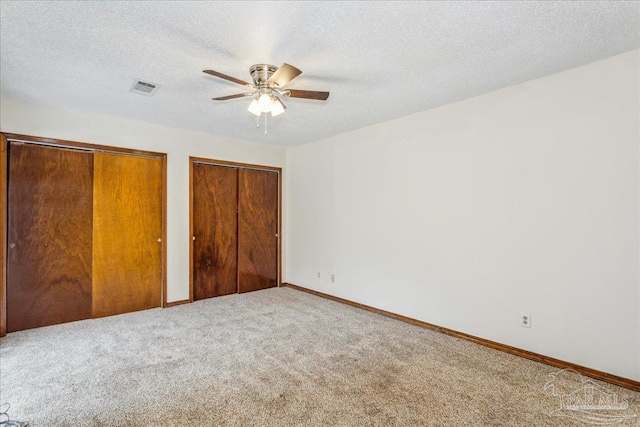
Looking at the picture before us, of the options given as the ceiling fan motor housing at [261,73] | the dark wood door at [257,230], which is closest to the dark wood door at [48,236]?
the dark wood door at [257,230]

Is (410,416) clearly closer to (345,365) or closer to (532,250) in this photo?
(345,365)

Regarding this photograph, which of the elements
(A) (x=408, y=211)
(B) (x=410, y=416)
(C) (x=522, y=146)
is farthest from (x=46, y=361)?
(C) (x=522, y=146)

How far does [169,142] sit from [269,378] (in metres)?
3.32

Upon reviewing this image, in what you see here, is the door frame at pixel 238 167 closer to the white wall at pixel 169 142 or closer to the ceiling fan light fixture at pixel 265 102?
the white wall at pixel 169 142

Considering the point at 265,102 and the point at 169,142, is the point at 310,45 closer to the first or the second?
the point at 265,102

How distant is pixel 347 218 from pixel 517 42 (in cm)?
280

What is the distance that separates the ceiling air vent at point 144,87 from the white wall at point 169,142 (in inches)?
45.0

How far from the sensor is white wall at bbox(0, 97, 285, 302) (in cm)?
334

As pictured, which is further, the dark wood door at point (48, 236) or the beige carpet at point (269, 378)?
the dark wood door at point (48, 236)

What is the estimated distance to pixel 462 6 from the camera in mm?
1753

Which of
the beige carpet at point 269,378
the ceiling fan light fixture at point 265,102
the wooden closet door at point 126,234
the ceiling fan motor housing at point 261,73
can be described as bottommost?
the beige carpet at point 269,378

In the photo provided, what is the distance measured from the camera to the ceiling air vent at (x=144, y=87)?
9.20 ft

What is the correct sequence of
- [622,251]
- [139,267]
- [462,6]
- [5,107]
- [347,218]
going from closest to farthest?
[462,6] → [622,251] → [5,107] → [139,267] → [347,218]

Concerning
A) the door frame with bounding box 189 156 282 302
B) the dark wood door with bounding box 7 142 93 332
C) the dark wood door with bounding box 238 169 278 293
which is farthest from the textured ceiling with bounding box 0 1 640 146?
the dark wood door with bounding box 238 169 278 293
